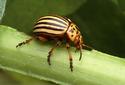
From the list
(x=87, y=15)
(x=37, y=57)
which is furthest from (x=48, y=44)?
(x=87, y=15)

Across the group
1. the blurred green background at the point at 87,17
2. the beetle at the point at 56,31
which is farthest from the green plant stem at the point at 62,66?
the blurred green background at the point at 87,17

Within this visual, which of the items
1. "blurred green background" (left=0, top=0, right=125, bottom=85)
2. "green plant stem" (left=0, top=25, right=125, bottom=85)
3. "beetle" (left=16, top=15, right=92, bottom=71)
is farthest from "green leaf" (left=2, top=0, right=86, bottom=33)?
"green plant stem" (left=0, top=25, right=125, bottom=85)

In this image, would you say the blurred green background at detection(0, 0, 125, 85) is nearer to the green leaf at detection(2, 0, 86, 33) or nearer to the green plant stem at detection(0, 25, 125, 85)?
the green leaf at detection(2, 0, 86, 33)

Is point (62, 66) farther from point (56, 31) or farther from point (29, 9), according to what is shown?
point (29, 9)

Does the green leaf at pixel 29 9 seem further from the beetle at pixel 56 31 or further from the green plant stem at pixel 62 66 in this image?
the green plant stem at pixel 62 66

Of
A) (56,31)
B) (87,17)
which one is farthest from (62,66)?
(87,17)
